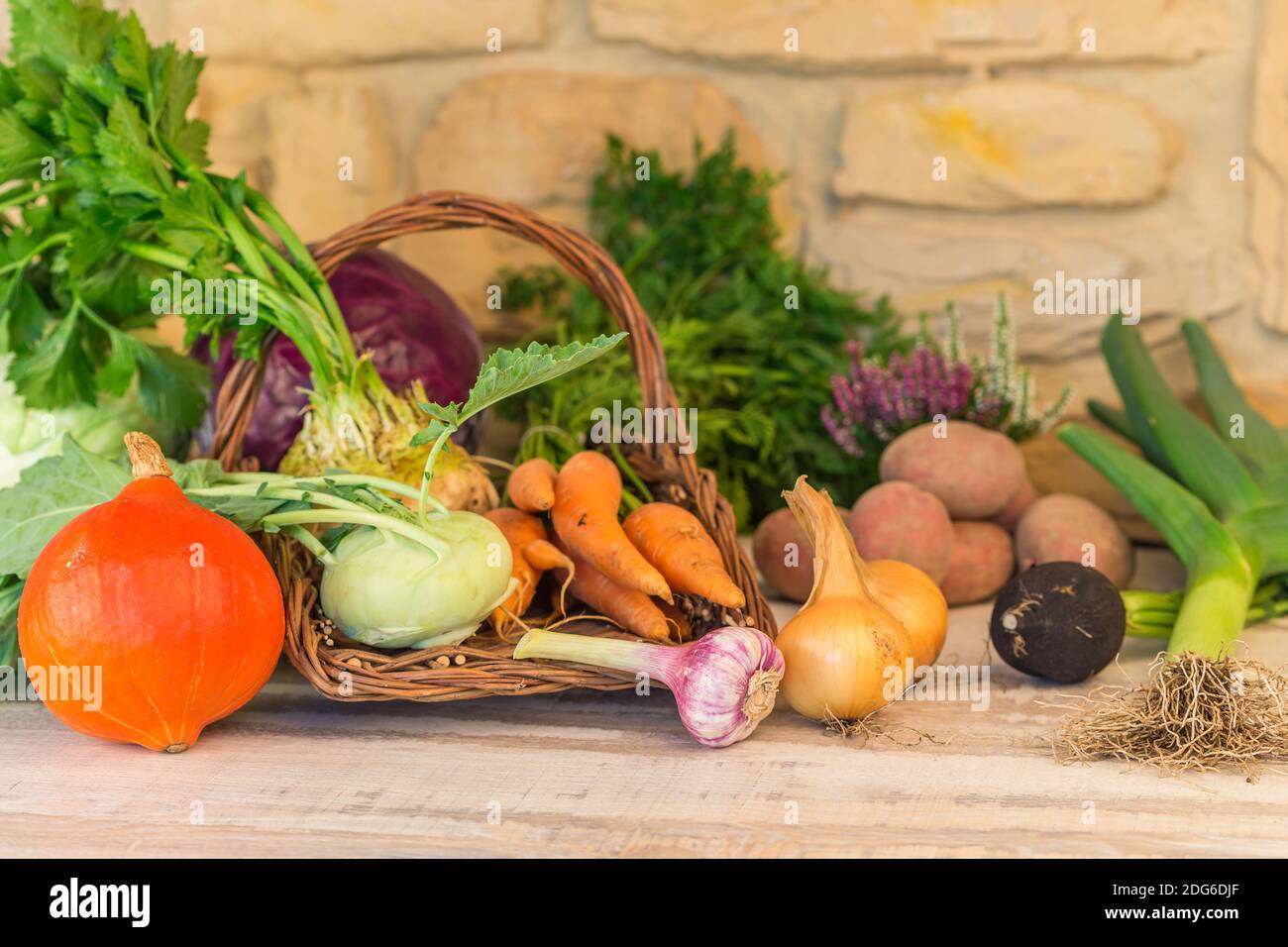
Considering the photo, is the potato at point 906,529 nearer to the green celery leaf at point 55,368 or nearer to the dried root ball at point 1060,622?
the dried root ball at point 1060,622

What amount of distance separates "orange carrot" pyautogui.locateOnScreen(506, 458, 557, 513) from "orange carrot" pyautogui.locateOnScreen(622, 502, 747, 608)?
0.09 metres

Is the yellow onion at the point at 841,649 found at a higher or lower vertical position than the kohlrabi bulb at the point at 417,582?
lower

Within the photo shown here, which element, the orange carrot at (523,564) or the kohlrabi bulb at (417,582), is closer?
the kohlrabi bulb at (417,582)

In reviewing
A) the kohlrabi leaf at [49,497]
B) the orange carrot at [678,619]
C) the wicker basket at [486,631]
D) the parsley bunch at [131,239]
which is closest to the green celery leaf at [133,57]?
the parsley bunch at [131,239]

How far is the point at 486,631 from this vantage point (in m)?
1.19

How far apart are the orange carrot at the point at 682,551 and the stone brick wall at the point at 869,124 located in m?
0.79

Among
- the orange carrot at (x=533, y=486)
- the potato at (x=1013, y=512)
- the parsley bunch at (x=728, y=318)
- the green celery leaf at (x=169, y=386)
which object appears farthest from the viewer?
the parsley bunch at (x=728, y=318)

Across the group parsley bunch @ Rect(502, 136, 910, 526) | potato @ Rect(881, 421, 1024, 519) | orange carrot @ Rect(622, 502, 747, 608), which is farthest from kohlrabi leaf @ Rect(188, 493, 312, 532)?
potato @ Rect(881, 421, 1024, 519)

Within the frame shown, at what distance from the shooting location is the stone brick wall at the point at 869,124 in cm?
175

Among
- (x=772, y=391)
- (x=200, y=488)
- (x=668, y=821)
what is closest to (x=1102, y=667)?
(x=668, y=821)

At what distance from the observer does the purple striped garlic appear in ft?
3.23

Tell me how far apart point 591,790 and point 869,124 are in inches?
47.7

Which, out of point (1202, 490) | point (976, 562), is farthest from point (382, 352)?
point (1202, 490)

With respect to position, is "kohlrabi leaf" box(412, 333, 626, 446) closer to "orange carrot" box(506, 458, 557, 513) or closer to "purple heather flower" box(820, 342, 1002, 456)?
"orange carrot" box(506, 458, 557, 513)
